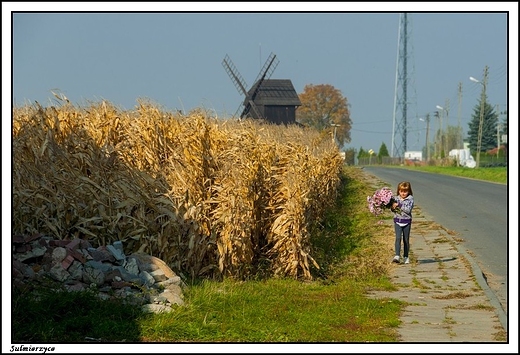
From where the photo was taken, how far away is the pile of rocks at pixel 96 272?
1005cm

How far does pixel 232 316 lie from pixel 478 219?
1566 cm

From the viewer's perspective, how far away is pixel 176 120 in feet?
51.2

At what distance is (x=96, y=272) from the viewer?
34.0 feet

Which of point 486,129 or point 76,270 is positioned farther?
point 486,129

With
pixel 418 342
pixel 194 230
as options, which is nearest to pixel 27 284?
pixel 194 230

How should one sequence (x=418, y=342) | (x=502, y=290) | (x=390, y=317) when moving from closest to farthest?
(x=418, y=342) → (x=390, y=317) → (x=502, y=290)

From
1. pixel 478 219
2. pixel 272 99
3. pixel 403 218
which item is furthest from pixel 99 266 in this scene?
pixel 272 99

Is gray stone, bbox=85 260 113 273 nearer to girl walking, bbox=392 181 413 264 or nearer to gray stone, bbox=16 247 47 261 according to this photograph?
gray stone, bbox=16 247 47 261

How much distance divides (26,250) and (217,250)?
3.48 meters

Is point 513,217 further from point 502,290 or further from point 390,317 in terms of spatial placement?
point 502,290

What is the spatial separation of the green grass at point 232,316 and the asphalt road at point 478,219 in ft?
7.18

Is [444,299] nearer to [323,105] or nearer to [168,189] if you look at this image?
[168,189]

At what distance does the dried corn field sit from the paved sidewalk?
6.23 feet

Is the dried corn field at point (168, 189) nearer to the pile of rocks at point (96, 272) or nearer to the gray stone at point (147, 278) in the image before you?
the pile of rocks at point (96, 272)
